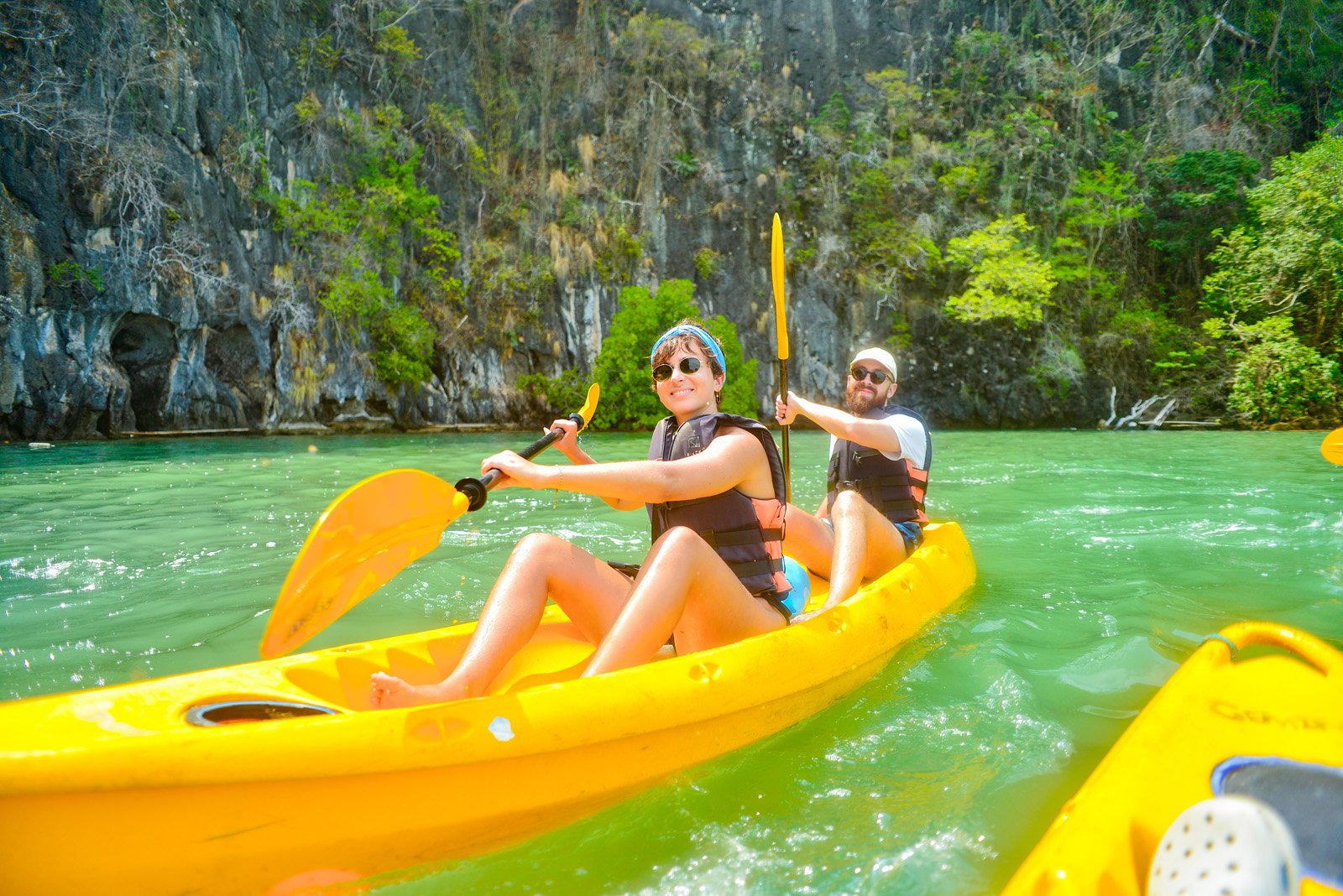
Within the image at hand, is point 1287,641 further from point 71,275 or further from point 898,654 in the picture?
point 71,275

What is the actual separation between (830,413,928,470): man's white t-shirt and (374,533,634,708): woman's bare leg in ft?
4.88

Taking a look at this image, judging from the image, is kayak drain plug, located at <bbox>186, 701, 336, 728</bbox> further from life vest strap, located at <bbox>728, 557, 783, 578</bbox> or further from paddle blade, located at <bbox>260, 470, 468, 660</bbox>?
life vest strap, located at <bbox>728, 557, 783, 578</bbox>

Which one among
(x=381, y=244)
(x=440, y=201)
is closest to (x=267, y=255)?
(x=381, y=244)

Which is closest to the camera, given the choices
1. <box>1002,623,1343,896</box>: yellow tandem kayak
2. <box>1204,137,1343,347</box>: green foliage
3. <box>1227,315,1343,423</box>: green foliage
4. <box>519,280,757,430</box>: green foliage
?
<box>1002,623,1343,896</box>: yellow tandem kayak

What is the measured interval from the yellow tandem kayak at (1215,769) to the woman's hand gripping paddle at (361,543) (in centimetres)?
135

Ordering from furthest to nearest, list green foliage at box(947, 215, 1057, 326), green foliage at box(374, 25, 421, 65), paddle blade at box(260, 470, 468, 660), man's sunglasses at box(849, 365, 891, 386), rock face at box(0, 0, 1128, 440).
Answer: green foliage at box(947, 215, 1057, 326), green foliage at box(374, 25, 421, 65), rock face at box(0, 0, 1128, 440), man's sunglasses at box(849, 365, 891, 386), paddle blade at box(260, 470, 468, 660)

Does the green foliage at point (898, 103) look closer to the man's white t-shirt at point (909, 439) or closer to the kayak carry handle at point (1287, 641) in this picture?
the man's white t-shirt at point (909, 439)

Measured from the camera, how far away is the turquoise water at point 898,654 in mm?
1510

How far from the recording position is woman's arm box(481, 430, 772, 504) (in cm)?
177

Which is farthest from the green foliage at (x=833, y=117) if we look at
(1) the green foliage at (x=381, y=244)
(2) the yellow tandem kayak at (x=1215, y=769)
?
(2) the yellow tandem kayak at (x=1215, y=769)

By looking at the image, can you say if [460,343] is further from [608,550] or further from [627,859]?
[627,859]

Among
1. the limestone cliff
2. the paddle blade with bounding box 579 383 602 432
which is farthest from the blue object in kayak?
the limestone cliff

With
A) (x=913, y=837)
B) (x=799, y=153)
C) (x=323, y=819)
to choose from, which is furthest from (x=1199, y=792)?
(x=799, y=153)

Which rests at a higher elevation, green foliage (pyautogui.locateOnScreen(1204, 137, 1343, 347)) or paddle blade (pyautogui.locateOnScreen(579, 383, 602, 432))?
green foliage (pyautogui.locateOnScreen(1204, 137, 1343, 347))
